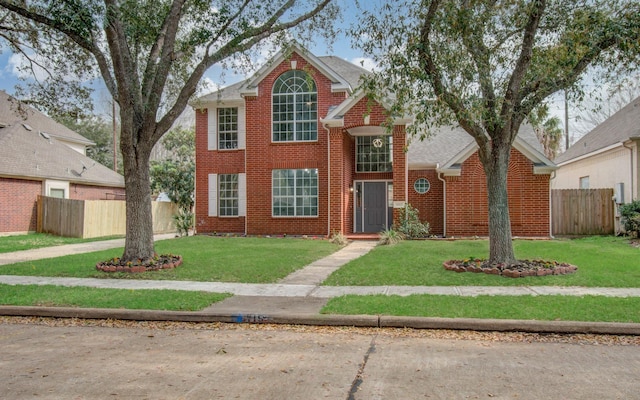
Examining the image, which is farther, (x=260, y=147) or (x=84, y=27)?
(x=260, y=147)

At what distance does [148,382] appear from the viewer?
14.8 feet

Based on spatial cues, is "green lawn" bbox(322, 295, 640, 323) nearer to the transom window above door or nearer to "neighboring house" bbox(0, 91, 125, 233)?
the transom window above door

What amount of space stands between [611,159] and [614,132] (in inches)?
53.9

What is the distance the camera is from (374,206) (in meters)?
21.3

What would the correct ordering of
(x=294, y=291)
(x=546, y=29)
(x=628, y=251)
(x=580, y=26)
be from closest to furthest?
(x=294, y=291) → (x=580, y=26) → (x=546, y=29) → (x=628, y=251)

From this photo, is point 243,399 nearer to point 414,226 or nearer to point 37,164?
point 414,226

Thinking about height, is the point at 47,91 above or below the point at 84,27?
below

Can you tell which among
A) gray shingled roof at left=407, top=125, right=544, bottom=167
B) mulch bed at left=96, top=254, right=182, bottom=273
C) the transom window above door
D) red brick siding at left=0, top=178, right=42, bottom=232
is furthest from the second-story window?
mulch bed at left=96, top=254, right=182, bottom=273

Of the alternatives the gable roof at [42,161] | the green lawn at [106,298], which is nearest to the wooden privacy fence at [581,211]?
the green lawn at [106,298]

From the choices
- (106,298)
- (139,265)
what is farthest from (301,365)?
(139,265)

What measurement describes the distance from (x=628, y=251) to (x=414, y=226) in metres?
6.94

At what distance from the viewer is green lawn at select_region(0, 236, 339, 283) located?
10586 mm

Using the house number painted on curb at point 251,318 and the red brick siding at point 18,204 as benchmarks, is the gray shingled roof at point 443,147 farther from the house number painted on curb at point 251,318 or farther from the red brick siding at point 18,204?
the red brick siding at point 18,204

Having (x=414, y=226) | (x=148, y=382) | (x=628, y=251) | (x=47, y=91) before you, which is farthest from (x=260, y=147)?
(x=148, y=382)
